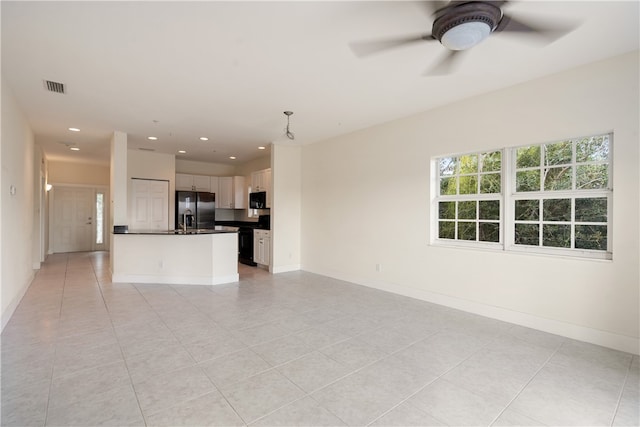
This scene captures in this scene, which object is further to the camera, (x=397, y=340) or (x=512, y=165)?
(x=512, y=165)

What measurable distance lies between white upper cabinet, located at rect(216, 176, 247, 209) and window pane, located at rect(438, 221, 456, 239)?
5855 millimetres

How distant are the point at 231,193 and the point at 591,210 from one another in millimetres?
7818

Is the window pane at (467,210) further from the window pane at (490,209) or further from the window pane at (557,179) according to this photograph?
the window pane at (557,179)

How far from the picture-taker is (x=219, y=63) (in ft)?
9.74

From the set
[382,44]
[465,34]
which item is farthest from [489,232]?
[382,44]

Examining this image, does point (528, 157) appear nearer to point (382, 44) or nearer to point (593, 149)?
point (593, 149)

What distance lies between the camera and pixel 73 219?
9289mm

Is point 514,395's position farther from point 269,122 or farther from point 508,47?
point 269,122

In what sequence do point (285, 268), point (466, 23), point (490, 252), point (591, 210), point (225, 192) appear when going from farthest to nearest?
point (225, 192), point (285, 268), point (490, 252), point (591, 210), point (466, 23)

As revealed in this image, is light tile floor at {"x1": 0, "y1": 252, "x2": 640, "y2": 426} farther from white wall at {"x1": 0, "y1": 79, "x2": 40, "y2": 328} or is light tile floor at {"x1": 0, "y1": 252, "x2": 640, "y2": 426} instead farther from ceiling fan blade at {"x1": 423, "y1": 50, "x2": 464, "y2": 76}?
ceiling fan blade at {"x1": 423, "y1": 50, "x2": 464, "y2": 76}

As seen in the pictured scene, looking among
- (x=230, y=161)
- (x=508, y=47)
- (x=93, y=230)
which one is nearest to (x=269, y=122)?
(x=508, y=47)

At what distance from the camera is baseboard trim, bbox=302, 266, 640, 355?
285 centimetres

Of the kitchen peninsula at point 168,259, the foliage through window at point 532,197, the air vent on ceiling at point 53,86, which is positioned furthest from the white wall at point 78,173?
the foliage through window at point 532,197

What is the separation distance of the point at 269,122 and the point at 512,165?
136 inches
